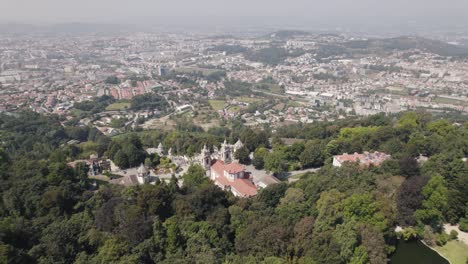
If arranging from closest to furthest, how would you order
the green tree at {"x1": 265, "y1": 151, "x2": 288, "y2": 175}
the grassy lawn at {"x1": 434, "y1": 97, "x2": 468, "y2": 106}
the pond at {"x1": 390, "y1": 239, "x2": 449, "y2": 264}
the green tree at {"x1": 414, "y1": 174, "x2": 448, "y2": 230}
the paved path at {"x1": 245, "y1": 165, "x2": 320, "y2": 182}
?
the pond at {"x1": 390, "y1": 239, "x2": 449, "y2": 264} < the green tree at {"x1": 414, "y1": 174, "x2": 448, "y2": 230} < the green tree at {"x1": 265, "y1": 151, "x2": 288, "y2": 175} < the paved path at {"x1": 245, "y1": 165, "x2": 320, "y2": 182} < the grassy lawn at {"x1": 434, "y1": 97, "x2": 468, "y2": 106}

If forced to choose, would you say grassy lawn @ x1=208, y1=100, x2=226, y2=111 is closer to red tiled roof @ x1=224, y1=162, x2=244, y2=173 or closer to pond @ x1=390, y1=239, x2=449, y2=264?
red tiled roof @ x1=224, y1=162, x2=244, y2=173

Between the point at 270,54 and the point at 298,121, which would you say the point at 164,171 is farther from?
the point at 270,54

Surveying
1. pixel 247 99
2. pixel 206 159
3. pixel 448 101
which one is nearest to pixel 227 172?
pixel 206 159

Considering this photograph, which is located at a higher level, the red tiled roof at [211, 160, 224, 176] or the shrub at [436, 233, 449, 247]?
the red tiled roof at [211, 160, 224, 176]

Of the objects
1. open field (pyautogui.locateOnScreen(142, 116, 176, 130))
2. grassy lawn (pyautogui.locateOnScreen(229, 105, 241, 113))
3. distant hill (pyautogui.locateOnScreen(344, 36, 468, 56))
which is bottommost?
open field (pyautogui.locateOnScreen(142, 116, 176, 130))

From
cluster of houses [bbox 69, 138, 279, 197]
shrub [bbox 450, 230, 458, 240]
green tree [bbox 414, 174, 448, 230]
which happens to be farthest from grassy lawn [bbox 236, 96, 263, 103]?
shrub [bbox 450, 230, 458, 240]

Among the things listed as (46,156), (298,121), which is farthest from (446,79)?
(46,156)

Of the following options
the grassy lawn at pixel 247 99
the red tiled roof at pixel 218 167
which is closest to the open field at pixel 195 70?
the grassy lawn at pixel 247 99

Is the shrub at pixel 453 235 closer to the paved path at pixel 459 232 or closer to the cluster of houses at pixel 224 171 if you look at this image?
the paved path at pixel 459 232
